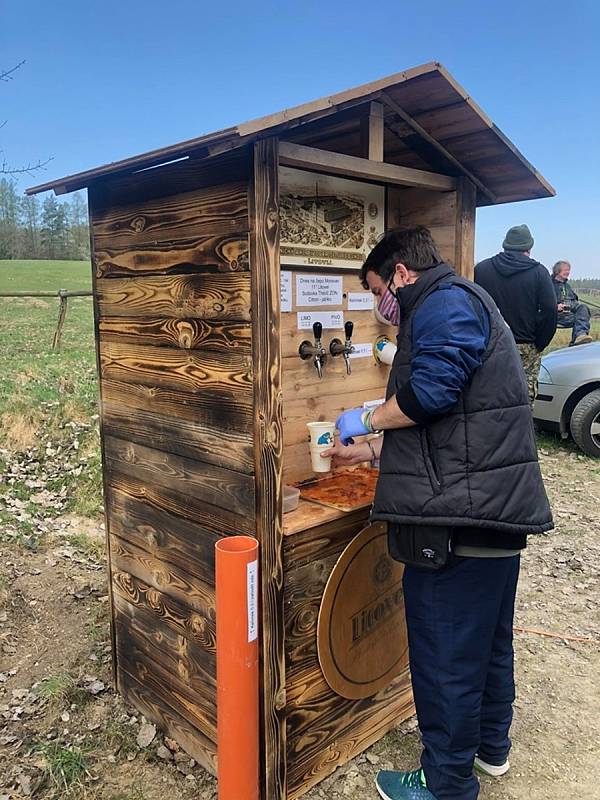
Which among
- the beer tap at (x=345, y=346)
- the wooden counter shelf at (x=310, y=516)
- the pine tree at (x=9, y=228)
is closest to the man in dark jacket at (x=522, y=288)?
the beer tap at (x=345, y=346)

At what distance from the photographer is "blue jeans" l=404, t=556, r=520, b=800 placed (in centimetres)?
215

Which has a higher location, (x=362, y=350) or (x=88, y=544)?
(x=362, y=350)

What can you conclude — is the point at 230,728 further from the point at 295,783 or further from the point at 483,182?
the point at 483,182

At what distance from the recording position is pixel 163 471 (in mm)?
2641

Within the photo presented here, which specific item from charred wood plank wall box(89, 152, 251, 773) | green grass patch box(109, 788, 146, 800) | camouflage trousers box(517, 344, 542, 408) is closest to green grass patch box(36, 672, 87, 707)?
charred wood plank wall box(89, 152, 251, 773)

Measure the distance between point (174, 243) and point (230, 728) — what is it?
1.70m

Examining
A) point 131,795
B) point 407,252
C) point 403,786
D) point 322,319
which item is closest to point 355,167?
point 407,252

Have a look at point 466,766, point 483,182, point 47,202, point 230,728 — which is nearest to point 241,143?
point 483,182

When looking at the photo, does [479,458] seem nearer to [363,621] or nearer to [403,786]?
[363,621]

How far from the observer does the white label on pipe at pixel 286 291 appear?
2.76 metres

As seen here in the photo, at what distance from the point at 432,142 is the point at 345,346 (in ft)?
3.09

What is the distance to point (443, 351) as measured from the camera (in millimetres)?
1951

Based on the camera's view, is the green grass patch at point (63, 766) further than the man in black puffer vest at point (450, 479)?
Yes

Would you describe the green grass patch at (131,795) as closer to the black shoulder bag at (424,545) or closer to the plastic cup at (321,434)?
Answer: the black shoulder bag at (424,545)
